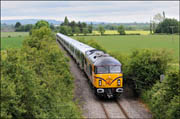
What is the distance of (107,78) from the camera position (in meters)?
19.7

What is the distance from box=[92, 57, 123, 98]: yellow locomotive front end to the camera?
1966 cm

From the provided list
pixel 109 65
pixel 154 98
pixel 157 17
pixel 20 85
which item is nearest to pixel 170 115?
pixel 154 98

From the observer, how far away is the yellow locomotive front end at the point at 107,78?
1966 cm

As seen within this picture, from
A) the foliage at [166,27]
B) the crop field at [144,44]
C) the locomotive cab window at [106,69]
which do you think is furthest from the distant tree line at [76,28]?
the locomotive cab window at [106,69]

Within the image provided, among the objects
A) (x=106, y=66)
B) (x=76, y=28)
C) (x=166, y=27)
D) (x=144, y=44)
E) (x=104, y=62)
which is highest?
(x=76, y=28)

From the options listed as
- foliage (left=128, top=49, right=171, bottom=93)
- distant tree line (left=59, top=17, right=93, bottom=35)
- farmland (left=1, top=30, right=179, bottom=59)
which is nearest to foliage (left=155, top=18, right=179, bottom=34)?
farmland (left=1, top=30, right=179, bottom=59)

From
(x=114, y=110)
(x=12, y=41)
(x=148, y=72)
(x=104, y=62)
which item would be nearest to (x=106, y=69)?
(x=104, y=62)

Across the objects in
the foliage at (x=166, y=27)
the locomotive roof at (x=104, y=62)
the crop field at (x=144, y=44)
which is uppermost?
the foliage at (x=166, y=27)

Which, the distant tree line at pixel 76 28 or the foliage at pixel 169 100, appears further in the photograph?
the distant tree line at pixel 76 28

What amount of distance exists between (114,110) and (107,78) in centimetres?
238

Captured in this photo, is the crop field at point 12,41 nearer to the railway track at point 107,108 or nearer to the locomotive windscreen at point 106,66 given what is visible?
the locomotive windscreen at point 106,66

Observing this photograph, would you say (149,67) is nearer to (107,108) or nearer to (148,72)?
(148,72)

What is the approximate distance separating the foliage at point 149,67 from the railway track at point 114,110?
3.11 m

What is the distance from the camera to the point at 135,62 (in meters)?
22.9
